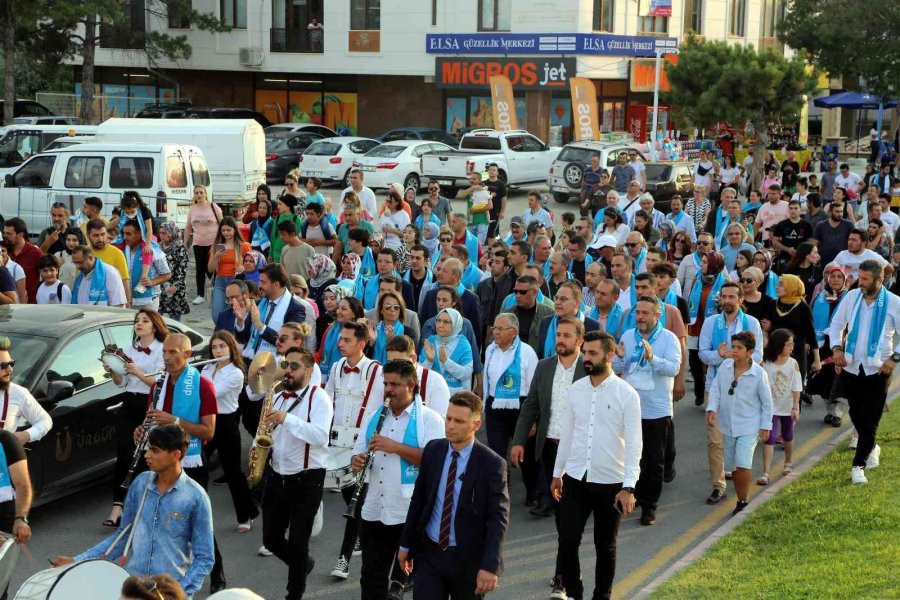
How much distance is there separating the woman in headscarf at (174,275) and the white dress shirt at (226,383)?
19.4 ft

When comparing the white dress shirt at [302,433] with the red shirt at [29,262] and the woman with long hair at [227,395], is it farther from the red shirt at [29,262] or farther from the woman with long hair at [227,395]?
the red shirt at [29,262]

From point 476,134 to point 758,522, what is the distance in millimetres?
24354

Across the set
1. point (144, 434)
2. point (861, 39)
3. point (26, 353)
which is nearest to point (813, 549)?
point (144, 434)

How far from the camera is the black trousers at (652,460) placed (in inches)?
377

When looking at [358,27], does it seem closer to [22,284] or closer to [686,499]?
[22,284]

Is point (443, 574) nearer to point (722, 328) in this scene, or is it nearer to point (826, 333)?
point (722, 328)

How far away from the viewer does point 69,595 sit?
16.8 ft

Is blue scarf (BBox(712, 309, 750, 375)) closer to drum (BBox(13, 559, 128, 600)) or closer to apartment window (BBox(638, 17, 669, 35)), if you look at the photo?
drum (BBox(13, 559, 128, 600))

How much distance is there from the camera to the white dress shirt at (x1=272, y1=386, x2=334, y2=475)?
24.9ft

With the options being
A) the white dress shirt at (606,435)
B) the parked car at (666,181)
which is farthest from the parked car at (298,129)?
the white dress shirt at (606,435)

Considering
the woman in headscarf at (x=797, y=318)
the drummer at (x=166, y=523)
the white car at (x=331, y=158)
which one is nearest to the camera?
the drummer at (x=166, y=523)

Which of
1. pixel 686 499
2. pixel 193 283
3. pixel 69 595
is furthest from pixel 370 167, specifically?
pixel 69 595

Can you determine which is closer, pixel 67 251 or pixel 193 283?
pixel 67 251

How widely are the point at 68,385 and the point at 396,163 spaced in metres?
22.9
